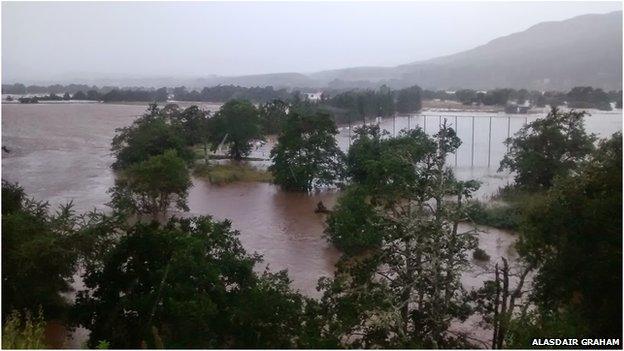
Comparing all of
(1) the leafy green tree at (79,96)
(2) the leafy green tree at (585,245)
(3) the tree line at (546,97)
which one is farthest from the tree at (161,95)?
(2) the leafy green tree at (585,245)

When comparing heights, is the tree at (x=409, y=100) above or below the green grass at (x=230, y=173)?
above

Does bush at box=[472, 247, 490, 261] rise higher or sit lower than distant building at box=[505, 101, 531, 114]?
lower

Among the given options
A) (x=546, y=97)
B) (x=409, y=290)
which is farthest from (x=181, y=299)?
(x=546, y=97)

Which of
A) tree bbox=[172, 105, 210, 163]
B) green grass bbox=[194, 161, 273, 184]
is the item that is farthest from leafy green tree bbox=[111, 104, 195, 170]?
tree bbox=[172, 105, 210, 163]

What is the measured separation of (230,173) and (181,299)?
19.7ft

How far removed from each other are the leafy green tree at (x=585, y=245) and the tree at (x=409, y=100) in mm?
8003

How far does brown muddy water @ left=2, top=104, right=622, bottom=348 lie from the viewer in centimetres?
591

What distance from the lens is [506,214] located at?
655cm

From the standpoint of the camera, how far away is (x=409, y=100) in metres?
11.7

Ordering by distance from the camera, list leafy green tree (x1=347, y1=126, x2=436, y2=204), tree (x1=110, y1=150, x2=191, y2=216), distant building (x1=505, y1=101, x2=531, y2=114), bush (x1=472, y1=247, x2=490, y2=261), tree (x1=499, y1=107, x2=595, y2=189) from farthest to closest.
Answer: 1. distant building (x1=505, y1=101, x2=531, y2=114)
2. tree (x1=499, y1=107, x2=595, y2=189)
3. tree (x1=110, y1=150, x2=191, y2=216)
4. bush (x1=472, y1=247, x2=490, y2=261)
5. leafy green tree (x1=347, y1=126, x2=436, y2=204)

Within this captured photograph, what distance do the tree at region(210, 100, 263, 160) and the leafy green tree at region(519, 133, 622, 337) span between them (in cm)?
785

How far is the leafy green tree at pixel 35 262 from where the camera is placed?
137 inches

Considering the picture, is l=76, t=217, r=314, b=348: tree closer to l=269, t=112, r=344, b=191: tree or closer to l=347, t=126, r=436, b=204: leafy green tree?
l=347, t=126, r=436, b=204: leafy green tree

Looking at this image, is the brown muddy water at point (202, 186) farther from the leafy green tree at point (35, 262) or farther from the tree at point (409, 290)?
the tree at point (409, 290)
